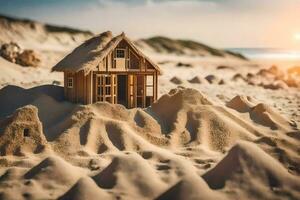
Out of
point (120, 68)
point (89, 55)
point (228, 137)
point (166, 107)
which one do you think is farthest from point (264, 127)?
point (89, 55)

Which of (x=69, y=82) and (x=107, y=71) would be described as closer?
(x=107, y=71)

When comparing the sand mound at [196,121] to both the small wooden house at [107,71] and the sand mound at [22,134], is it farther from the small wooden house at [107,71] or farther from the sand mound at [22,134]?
the sand mound at [22,134]

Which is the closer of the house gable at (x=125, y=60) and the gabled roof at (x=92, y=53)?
the gabled roof at (x=92, y=53)

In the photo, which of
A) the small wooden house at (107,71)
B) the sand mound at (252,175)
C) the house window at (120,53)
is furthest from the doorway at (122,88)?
the sand mound at (252,175)

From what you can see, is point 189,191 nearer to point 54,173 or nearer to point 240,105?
point 54,173

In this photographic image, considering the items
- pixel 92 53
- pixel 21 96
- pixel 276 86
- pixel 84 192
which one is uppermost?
pixel 92 53

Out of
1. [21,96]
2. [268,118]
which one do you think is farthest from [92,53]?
[268,118]

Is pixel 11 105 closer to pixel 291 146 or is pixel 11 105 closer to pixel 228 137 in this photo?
pixel 228 137
